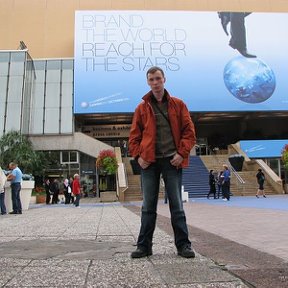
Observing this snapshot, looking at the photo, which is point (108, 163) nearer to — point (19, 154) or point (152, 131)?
point (19, 154)

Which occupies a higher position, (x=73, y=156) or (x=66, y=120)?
(x=66, y=120)

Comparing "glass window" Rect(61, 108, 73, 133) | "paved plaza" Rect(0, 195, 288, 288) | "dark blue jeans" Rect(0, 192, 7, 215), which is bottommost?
"paved plaza" Rect(0, 195, 288, 288)

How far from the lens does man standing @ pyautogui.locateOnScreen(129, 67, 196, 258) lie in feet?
14.4

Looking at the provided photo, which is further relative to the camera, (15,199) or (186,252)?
Answer: (15,199)

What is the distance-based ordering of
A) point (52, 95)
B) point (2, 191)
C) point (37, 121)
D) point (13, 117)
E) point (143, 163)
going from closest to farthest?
point (143, 163)
point (2, 191)
point (13, 117)
point (37, 121)
point (52, 95)

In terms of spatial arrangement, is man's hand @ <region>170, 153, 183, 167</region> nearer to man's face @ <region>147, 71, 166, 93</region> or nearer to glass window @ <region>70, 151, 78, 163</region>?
man's face @ <region>147, 71, 166, 93</region>

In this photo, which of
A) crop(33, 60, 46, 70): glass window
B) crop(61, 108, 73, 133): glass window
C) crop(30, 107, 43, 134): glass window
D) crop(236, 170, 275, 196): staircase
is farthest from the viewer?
crop(33, 60, 46, 70): glass window

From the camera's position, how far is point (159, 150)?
444cm

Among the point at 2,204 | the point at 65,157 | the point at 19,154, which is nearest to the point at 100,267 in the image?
the point at 2,204

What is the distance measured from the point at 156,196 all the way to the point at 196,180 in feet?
84.9

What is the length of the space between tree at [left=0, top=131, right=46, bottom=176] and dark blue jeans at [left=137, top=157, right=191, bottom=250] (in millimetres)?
27777

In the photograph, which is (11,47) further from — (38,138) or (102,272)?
(102,272)

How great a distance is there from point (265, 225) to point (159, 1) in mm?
43099

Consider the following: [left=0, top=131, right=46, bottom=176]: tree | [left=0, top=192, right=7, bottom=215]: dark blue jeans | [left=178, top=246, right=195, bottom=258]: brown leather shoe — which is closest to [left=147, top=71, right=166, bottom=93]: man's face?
[left=178, top=246, right=195, bottom=258]: brown leather shoe
